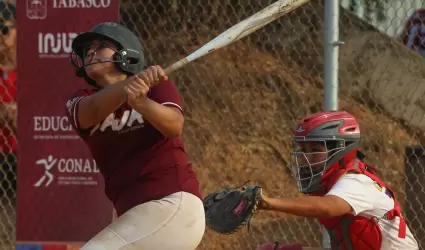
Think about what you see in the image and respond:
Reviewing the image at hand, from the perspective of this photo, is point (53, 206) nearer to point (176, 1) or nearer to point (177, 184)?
point (177, 184)

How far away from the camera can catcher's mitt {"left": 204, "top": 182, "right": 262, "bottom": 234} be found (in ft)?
12.5

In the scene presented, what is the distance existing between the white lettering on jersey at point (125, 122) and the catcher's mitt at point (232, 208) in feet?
1.56

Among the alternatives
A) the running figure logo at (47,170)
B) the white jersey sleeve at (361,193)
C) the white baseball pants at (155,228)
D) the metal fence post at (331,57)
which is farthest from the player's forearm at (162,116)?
the running figure logo at (47,170)

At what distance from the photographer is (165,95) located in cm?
391

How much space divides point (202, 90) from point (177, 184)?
488cm

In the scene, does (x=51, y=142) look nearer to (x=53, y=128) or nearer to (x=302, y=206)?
(x=53, y=128)

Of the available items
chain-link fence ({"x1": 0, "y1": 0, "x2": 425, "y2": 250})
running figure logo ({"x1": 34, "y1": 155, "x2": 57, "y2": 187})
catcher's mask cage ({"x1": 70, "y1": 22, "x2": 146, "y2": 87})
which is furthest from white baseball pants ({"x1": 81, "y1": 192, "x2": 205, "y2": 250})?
chain-link fence ({"x1": 0, "y1": 0, "x2": 425, "y2": 250})

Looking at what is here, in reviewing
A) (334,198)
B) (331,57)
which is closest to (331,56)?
(331,57)

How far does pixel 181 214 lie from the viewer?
3844 mm

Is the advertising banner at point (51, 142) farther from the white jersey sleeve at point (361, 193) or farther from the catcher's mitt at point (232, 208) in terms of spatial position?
the white jersey sleeve at point (361, 193)

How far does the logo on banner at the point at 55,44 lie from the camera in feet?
19.9

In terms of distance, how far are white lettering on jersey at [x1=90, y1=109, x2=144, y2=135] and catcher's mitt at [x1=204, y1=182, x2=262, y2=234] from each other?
0.48 meters

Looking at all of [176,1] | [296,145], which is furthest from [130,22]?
[296,145]

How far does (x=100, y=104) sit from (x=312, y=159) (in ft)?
3.74
